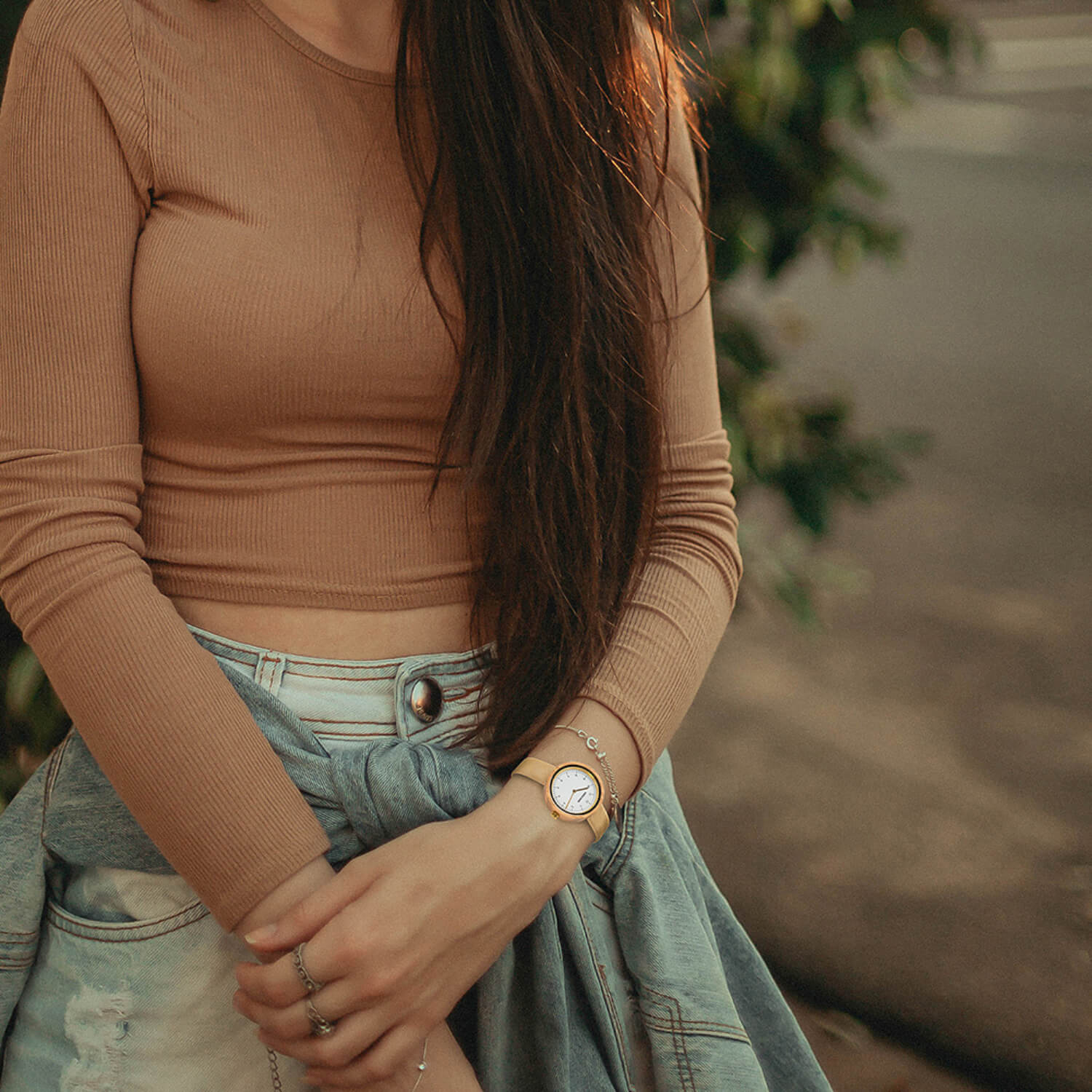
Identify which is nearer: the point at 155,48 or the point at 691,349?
the point at 155,48

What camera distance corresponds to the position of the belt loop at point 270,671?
997 mm

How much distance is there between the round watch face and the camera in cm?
97

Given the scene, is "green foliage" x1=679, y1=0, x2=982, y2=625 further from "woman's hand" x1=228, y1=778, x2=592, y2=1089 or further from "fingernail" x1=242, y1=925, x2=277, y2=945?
"fingernail" x1=242, y1=925, x2=277, y2=945

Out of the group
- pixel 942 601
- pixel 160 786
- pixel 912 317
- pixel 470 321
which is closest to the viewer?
pixel 160 786

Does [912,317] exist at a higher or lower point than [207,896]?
lower

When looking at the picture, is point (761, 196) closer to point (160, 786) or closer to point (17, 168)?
point (17, 168)

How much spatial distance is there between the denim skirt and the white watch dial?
4.5 inches

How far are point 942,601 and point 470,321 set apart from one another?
3.27m

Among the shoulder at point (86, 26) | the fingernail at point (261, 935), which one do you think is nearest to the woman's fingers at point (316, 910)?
the fingernail at point (261, 935)

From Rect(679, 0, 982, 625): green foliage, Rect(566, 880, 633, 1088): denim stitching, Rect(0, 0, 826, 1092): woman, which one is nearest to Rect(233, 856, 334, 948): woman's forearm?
Rect(0, 0, 826, 1092): woman

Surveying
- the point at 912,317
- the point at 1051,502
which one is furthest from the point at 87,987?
the point at 912,317

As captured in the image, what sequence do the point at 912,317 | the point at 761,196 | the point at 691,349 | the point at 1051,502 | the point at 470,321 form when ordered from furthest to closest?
1. the point at 912,317
2. the point at 1051,502
3. the point at 761,196
4. the point at 691,349
5. the point at 470,321

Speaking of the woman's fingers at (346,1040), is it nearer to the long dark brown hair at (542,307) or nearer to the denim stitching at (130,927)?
the denim stitching at (130,927)

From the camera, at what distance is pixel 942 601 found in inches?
156
